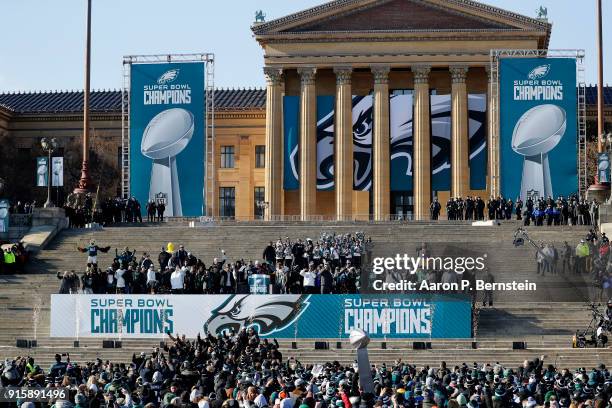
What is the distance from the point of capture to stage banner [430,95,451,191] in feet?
241

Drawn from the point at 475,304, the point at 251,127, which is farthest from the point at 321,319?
the point at 251,127

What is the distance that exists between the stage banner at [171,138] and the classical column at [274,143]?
1084cm

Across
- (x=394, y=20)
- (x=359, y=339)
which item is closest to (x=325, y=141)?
(x=394, y=20)

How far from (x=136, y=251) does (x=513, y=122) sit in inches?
743

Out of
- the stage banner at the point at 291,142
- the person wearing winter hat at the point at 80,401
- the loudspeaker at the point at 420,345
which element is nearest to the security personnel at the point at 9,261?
the loudspeaker at the point at 420,345

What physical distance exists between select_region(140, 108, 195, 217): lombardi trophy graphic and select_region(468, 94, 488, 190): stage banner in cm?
1566

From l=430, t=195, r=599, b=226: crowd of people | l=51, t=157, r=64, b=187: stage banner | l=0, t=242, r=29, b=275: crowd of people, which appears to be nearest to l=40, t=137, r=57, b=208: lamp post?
l=51, t=157, r=64, b=187: stage banner

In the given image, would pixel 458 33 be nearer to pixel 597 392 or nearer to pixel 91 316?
pixel 91 316

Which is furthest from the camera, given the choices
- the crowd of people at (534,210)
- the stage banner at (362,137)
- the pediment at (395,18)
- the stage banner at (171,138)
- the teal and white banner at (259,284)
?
the pediment at (395,18)

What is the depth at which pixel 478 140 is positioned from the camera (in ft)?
242

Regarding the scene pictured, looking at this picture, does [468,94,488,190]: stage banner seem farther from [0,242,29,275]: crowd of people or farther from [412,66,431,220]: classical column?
[0,242,29,275]: crowd of people

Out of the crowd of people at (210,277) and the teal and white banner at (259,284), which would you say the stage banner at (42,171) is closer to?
the crowd of people at (210,277)

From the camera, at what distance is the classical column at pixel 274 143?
76306mm

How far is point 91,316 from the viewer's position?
4497cm
